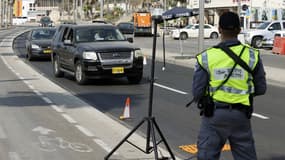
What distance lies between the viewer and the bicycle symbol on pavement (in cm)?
845

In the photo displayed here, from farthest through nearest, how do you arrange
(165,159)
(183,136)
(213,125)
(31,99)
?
(31,99)
(183,136)
(165,159)
(213,125)

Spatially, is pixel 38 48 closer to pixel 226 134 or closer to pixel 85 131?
pixel 85 131

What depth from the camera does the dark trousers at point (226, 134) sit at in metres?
4.88

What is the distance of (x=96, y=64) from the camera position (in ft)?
55.3

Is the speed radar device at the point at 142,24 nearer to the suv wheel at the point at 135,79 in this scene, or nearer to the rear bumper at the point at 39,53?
the rear bumper at the point at 39,53

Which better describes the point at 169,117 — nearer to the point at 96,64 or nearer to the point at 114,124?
the point at 114,124

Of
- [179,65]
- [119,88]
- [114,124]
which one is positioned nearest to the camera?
[114,124]

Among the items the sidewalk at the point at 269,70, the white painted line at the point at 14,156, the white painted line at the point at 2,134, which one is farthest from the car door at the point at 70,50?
the white painted line at the point at 14,156

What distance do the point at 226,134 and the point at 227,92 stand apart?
35 cm

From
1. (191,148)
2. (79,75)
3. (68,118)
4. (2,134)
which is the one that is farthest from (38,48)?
(191,148)

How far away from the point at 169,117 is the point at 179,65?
14.1 metres

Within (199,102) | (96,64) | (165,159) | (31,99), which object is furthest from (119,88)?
(199,102)

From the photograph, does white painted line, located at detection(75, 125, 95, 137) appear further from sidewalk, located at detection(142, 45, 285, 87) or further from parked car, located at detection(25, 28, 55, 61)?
parked car, located at detection(25, 28, 55, 61)

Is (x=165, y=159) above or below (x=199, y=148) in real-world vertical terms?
below
